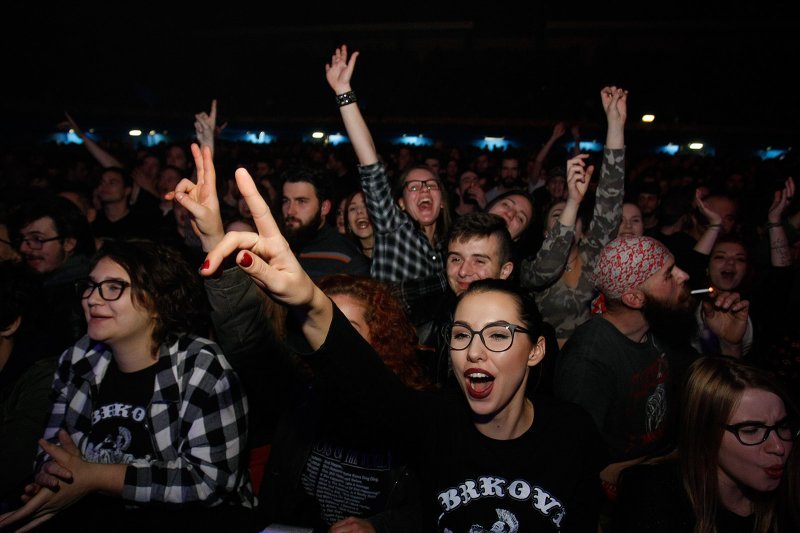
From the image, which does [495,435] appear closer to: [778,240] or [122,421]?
[122,421]

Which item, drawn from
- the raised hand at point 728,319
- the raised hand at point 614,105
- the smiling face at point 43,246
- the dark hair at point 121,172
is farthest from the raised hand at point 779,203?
the dark hair at point 121,172

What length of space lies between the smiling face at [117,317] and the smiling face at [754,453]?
2.12m

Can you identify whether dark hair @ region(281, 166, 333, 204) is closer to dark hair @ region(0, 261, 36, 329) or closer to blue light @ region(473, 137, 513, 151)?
Answer: dark hair @ region(0, 261, 36, 329)

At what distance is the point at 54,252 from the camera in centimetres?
314

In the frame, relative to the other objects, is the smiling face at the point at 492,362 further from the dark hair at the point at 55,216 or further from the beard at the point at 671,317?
the dark hair at the point at 55,216

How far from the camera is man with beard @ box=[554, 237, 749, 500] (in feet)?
6.87

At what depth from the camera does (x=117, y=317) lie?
6.43 feet

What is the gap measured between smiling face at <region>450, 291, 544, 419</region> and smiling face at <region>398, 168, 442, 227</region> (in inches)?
62.5

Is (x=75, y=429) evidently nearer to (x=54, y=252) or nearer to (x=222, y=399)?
(x=222, y=399)

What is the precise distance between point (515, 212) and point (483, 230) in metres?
1.06

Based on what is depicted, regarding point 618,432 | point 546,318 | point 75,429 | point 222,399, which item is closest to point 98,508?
point 75,429

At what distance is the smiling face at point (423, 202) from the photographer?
3.24m

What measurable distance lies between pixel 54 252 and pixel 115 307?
5.20 feet

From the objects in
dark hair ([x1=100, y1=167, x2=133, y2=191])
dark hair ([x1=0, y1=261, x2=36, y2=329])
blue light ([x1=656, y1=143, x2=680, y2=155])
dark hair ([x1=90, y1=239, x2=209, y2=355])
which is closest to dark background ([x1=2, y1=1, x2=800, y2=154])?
blue light ([x1=656, y1=143, x2=680, y2=155])
